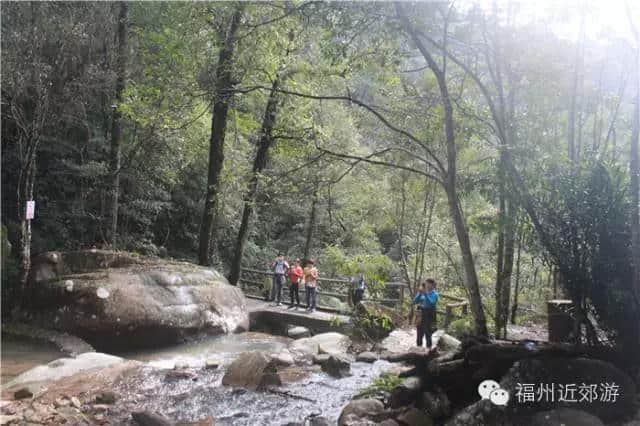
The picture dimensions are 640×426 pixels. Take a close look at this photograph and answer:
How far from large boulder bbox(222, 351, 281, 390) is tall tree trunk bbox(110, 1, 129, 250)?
268 inches

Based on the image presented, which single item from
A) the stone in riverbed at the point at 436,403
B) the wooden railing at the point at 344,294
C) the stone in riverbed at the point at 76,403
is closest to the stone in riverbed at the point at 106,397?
the stone in riverbed at the point at 76,403

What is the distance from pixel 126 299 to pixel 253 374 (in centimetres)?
340

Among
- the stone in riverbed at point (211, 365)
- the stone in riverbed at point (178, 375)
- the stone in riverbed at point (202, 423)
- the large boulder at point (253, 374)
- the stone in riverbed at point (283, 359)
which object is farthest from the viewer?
the stone in riverbed at point (283, 359)

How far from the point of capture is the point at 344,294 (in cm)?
1415

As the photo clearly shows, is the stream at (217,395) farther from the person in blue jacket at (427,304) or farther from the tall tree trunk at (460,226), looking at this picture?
the tall tree trunk at (460,226)

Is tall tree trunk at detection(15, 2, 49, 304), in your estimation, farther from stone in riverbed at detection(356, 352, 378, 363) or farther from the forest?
stone in riverbed at detection(356, 352, 378, 363)

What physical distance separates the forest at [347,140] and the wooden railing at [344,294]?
21.8 inches

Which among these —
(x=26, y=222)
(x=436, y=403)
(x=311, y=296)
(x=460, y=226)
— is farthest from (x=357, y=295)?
(x=26, y=222)

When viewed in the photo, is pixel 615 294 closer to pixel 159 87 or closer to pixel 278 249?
pixel 159 87

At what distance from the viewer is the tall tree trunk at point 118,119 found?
12.2 meters

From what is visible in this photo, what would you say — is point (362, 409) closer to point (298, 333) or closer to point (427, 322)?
point (427, 322)

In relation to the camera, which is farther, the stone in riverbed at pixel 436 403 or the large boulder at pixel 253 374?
the large boulder at pixel 253 374

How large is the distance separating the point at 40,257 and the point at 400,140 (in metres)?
7.59

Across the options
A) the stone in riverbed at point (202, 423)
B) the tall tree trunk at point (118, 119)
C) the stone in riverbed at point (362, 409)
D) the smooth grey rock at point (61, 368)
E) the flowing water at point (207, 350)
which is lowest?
the flowing water at point (207, 350)
